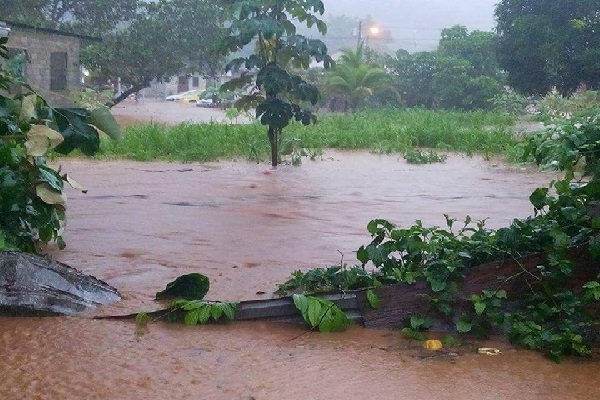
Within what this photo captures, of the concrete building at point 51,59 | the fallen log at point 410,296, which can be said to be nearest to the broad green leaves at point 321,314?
the fallen log at point 410,296

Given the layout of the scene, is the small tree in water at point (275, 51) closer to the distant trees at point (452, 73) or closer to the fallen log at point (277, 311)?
the fallen log at point (277, 311)

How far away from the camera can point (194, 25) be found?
29.2 meters

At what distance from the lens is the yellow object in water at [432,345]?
156 inches

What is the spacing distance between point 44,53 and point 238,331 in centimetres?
1848

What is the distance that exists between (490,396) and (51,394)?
5.77 ft

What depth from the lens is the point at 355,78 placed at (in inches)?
1283

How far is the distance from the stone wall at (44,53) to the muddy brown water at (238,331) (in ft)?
34.8

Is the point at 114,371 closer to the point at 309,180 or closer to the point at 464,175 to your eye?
the point at 309,180

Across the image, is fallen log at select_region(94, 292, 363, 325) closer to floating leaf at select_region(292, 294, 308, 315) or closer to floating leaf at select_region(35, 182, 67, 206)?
floating leaf at select_region(292, 294, 308, 315)

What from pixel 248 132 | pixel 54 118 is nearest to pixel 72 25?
pixel 248 132

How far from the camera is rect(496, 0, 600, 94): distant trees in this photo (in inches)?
863

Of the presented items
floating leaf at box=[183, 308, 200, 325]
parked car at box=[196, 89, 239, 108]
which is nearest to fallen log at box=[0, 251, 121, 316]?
floating leaf at box=[183, 308, 200, 325]

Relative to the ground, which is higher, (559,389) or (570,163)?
(570,163)

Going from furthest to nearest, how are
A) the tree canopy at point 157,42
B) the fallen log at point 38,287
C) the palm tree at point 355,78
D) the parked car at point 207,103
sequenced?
the parked car at point 207,103, the palm tree at point 355,78, the tree canopy at point 157,42, the fallen log at point 38,287
